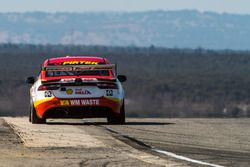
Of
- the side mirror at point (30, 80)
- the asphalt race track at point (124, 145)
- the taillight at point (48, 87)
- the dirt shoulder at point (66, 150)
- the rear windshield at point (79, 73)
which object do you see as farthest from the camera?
the side mirror at point (30, 80)

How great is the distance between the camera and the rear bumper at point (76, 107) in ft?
66.1

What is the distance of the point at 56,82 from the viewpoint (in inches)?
794

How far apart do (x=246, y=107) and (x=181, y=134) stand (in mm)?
65407

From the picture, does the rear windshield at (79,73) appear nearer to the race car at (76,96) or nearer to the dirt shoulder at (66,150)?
the race car at (76,96)

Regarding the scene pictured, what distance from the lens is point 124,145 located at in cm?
1508

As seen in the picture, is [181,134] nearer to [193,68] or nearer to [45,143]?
[45,143]

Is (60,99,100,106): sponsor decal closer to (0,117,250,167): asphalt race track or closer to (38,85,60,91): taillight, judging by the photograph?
(38,85,60,91): taillight

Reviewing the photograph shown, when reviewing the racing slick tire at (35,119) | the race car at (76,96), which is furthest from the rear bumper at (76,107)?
the racing slick tire at (35,119)

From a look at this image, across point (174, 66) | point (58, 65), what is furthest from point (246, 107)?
point (174, 66)

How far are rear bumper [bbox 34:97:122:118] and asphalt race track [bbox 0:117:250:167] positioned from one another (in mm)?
393

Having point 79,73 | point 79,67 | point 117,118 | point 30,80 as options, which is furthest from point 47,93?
point 30,80

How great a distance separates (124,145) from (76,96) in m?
5.20

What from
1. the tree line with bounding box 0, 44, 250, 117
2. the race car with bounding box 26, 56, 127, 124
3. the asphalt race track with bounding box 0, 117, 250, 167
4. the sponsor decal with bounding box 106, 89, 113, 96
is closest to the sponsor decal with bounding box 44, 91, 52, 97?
the race car with bounding box 26, 56, 127, 124

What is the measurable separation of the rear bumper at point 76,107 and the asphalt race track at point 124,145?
1.29 ft
